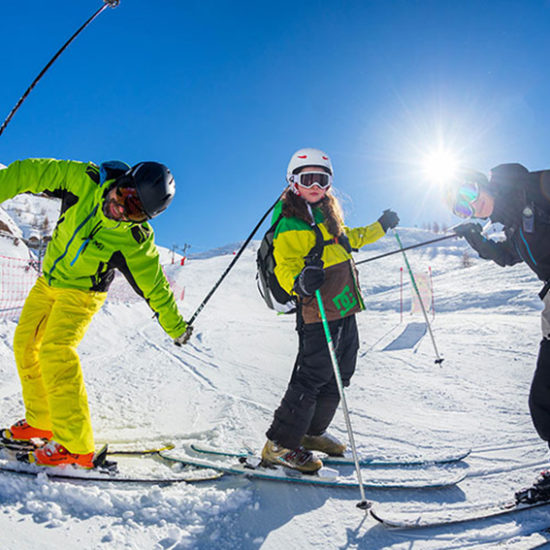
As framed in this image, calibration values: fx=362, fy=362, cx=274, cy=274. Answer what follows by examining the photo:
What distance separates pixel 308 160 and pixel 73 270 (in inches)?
72.0

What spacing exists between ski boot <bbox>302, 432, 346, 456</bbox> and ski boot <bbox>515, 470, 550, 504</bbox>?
1135mm

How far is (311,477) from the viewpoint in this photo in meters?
2.29

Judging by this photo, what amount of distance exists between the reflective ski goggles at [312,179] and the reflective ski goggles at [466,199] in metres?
0.94

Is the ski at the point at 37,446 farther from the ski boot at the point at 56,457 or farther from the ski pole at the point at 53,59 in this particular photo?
the ski pole at the point at 53,59

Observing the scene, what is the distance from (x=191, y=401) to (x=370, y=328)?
7862 millimetres

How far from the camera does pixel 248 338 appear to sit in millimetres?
8594

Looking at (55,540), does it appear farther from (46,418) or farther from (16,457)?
(46,418)

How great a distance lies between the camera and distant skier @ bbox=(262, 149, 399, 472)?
2395 millimetres

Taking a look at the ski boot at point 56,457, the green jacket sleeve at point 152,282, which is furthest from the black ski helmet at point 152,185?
the ski boot at point 56,457

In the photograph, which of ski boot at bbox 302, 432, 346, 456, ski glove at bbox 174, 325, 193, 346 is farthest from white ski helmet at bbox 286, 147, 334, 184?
ski boot at bbox 302, 432, 346, 456

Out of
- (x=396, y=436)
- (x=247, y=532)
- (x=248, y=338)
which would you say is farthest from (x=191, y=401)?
(x=248, y=338)

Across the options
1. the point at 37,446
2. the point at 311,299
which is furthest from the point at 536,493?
the point at 37,446

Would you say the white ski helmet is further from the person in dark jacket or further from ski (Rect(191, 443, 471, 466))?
ski (Rect(191, 443, 471, 466))

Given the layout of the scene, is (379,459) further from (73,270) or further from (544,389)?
(73,270)
